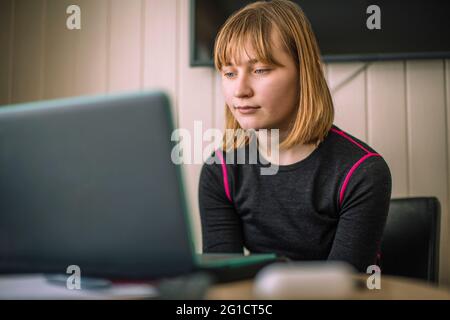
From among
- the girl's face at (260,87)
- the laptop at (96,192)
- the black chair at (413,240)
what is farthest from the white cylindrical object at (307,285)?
the black chair at (413,240)

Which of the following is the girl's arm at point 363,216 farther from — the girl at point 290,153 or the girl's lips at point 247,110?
the girl's lips at point 247,110

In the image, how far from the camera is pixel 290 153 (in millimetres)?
990

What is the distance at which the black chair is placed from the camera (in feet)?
3.44

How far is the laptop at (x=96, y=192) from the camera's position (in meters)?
0.40

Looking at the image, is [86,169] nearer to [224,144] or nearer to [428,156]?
[224,144]

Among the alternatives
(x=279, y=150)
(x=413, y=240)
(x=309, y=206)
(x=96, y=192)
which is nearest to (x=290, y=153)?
(x=279, y=150)

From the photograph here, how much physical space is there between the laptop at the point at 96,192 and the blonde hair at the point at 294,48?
20.6 inches

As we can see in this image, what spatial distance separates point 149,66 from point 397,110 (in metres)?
0.84

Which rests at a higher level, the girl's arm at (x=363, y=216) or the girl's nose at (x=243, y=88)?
the girl's nose at (x=243, y=88)

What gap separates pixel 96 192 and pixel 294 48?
2.10 ft

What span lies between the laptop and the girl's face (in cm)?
49

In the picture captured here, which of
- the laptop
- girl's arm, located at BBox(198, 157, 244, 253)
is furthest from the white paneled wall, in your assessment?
the laptop

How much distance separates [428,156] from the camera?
140 centimetres

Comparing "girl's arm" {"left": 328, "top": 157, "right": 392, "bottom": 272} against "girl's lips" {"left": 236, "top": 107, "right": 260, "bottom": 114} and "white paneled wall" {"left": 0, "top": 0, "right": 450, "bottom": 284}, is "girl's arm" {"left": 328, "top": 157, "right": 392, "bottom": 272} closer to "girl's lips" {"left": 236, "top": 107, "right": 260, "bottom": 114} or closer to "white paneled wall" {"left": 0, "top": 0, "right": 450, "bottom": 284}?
"girl's lips" {"left": 236, "top": 107, "right": 260, "bottom": 114}
